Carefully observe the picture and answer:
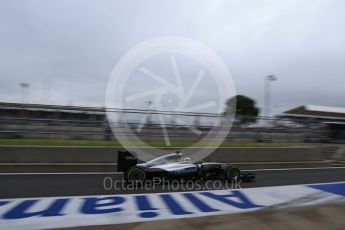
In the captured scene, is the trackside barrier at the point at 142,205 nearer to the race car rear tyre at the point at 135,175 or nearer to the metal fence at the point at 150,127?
the race car rear tyre at the point at 135,175

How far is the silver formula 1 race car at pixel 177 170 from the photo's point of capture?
10.1 metres

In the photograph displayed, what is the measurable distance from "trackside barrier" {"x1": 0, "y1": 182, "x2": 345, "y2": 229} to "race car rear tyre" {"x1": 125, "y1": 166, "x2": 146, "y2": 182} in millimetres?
1024

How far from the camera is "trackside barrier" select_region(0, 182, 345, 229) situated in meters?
6.58

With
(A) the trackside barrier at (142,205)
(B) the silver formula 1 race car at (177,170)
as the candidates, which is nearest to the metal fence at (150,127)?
(B) the silver formula 1 race car at (177,170)

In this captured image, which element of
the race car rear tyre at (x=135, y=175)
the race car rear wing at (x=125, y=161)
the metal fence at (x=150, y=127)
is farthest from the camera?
the metal fence at (x=150, y=127)

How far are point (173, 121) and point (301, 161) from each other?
5.89 meters

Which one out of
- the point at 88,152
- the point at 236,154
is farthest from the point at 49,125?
the point at 236,154

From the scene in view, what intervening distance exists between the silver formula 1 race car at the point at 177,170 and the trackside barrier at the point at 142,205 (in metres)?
0.99

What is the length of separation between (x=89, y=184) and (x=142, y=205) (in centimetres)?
293

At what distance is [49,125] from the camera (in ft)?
48.0

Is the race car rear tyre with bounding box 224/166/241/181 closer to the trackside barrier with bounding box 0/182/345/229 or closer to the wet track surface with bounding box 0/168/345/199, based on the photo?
the wet track surface with bounding box 0/168/345/199

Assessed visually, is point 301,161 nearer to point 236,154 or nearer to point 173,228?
point 236,154

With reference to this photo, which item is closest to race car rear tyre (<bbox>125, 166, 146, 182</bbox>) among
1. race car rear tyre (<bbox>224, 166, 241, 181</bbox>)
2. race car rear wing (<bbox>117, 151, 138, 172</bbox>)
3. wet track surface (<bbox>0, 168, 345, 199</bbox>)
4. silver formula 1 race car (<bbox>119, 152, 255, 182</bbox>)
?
silver formula 1 race car (<bbox>119, 152, 255, 182</bbox>)

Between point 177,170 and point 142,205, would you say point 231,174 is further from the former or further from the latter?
point 142,205
